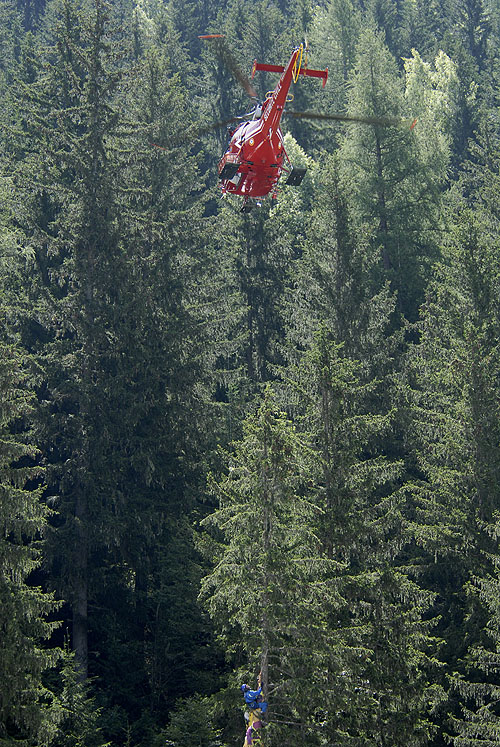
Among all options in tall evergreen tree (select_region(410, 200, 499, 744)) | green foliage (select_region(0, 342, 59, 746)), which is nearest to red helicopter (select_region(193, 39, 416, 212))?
tall evergreen tree (select_region(410, 200, 499, 744))

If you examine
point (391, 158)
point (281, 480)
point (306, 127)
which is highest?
point (306, 127)

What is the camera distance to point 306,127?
43.6m

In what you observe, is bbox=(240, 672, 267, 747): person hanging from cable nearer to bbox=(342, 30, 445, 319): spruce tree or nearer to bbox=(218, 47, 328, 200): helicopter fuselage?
bbox=(218, 47, 328, 200): helicopter fuselage

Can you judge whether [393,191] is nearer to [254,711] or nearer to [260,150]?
[260,150]

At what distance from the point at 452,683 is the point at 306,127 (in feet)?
101

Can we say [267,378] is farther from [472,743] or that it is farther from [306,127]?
[306,127]

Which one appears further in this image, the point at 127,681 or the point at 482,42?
the point at 482,42

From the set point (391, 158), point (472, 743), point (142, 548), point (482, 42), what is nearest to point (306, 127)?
point (391, 158)

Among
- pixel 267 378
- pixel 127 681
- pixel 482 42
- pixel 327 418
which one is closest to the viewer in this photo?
pixel 327 418

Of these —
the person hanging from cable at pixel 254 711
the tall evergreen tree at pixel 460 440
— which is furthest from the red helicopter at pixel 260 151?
the person hanging from cable at pixel 254 711

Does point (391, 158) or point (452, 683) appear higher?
point (391, 158)

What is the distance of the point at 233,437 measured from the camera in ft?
85.0

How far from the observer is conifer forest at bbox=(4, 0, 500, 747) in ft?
54.7

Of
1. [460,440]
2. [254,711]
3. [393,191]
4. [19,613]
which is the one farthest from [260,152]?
[254,711]
